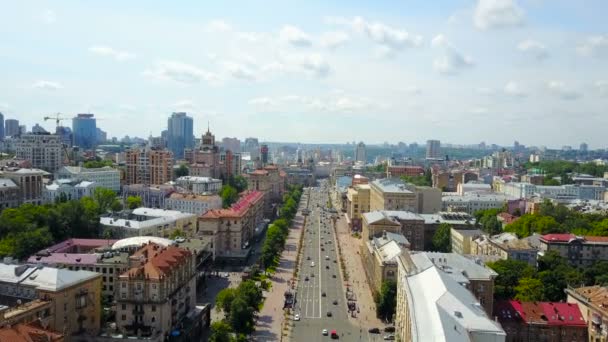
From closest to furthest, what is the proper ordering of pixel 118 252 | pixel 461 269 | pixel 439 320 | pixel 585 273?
pixel 439 320 < pixel 461 269 < pixel 118 252 < pixel 585 273

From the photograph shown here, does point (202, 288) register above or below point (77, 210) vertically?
below

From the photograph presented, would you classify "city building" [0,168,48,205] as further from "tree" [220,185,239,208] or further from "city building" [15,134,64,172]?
"city building" [15,134,64,172]

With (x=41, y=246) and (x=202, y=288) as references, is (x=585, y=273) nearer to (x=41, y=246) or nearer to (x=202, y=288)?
(x=202, y=288)

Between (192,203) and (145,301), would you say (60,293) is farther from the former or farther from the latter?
(192,203)

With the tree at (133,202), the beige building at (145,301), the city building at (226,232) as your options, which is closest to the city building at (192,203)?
the tree at (133,202)

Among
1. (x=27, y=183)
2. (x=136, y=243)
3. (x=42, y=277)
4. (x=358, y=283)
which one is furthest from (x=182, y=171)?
(x=42, y=277)

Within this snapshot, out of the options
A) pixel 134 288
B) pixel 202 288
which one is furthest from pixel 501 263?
pixel 134 288
